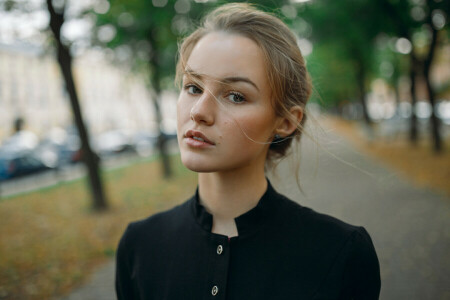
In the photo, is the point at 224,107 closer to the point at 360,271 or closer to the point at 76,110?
the point at 360,271

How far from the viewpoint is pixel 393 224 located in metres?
6.52

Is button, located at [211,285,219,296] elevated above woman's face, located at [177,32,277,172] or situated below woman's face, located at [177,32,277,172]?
below

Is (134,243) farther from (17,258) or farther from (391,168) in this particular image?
(391,168)

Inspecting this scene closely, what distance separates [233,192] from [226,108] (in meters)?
0.40

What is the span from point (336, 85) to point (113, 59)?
96.1 feet

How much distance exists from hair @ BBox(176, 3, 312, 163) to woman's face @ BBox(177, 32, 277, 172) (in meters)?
0.04

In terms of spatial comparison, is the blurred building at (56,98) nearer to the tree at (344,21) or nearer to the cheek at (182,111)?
the tree at (344,21)

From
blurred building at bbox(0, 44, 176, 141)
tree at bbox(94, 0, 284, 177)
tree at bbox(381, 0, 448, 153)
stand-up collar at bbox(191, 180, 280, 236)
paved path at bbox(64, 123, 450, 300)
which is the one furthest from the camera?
blurred building at bbox(0, 44, 176, 141)

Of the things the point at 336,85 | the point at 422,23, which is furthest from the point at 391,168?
the point at 336,85

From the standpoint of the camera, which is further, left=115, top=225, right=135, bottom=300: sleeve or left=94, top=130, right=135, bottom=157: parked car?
left=94, top=130, right=135, bottom=157: parked car

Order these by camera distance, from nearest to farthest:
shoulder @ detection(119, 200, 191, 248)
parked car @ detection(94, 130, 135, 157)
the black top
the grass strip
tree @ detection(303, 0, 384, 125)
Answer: the black top → shoulder @ detection(119, 200, 191, 248) → the grass strip → tree @ detection(303, 0, 384, 125) → parked car @ detection(94, 130, 135, 157)

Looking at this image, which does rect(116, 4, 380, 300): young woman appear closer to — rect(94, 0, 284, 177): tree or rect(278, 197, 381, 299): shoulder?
rect(278, 197, 381, 299): shoulder

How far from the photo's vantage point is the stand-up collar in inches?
Result: 58.7

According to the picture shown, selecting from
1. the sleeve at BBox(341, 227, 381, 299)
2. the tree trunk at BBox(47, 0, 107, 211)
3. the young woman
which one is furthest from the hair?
the tree trunk at BBox(47, 0, 107, 211)
